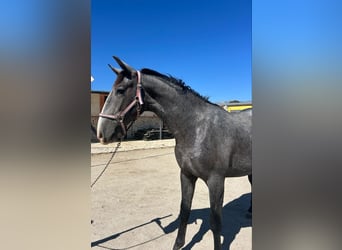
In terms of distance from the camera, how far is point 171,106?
2.29m

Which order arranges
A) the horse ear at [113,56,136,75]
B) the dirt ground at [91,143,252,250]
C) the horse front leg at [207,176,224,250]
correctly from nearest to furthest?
the horse ear at [113,56,136,75] → the horse front leg at [207,176,224,250] → the dirt ground at [91,143,252,250]

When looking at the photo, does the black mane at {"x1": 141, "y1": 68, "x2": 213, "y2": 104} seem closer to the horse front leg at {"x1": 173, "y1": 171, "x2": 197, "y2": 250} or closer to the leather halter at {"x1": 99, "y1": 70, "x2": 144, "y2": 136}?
the leather halter at {"x1": 99, "y1": 70, "x2": 144, "y2": 136}

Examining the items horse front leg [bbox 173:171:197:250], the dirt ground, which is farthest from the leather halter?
the dirt ground

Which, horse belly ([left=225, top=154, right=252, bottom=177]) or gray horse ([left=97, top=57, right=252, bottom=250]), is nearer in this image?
gray horse ([left=97, top=57, right=252, bottom=250])

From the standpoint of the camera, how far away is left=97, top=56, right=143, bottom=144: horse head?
6.77ft

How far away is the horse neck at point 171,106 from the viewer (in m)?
2.27

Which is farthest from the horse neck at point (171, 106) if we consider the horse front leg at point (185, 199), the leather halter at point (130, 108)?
the horse front leg at point (185, 199)

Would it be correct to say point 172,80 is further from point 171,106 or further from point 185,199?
point 185,199

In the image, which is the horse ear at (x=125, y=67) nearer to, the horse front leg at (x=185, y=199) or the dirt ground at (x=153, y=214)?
the horse front leg at (x=185, y=199)
